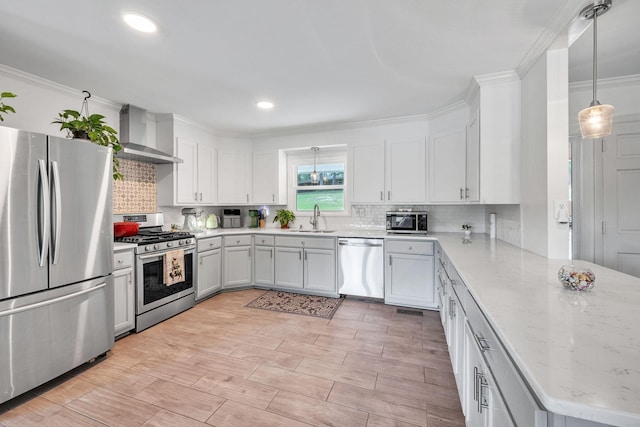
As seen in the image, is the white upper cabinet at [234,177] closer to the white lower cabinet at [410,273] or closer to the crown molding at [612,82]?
the white lower cabinet at [410,273]

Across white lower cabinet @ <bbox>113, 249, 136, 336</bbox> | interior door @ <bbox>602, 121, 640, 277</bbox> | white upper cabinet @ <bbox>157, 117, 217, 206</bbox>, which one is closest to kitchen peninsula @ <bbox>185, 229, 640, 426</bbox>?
interior door @ <bbox>602, 121, 640, 277</bbox>

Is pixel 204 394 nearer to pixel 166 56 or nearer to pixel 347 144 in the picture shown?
pixel 166 56

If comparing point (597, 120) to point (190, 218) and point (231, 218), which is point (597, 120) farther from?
point (231, 218)

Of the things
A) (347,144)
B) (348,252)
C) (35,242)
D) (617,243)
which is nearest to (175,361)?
(35,242)

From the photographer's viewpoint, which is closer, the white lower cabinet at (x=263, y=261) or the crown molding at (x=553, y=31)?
the crown molding at (x=553, y=31)

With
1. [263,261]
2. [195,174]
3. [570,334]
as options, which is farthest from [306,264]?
[570,334]

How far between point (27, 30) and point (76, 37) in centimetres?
28

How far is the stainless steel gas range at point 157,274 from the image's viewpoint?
273cm

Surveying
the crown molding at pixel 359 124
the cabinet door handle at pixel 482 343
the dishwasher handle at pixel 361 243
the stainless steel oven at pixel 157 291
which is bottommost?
the stainless steel oven at pixel 157 291

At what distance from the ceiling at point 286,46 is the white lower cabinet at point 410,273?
5.78 ft

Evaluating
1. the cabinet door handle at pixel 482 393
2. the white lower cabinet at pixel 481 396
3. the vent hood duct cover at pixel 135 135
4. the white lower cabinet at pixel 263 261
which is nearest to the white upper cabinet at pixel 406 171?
the white lower cabinet at pixel 263 261

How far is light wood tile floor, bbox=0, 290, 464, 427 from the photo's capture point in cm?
164

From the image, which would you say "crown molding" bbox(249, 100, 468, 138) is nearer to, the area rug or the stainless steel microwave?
the stainless steel microwave

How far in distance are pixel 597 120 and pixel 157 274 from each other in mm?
3808
